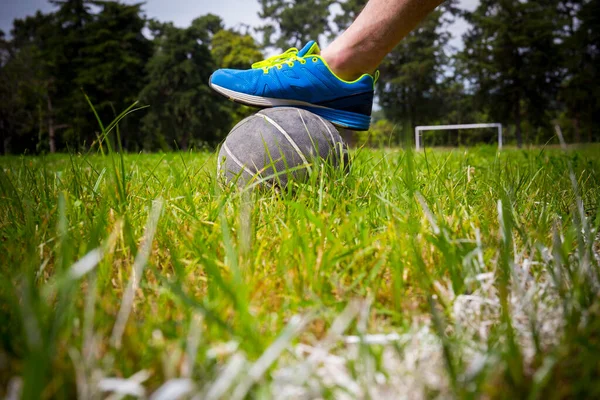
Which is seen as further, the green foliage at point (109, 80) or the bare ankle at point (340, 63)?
the green foliage at point (109, 80)

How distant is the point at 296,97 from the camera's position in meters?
2.76

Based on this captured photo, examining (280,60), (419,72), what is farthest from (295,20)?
(280,60)

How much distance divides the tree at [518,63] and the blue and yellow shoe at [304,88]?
3442 centimetres

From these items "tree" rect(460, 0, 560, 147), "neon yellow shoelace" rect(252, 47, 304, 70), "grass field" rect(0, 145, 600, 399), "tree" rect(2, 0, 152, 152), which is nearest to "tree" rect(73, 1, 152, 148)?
"tree" rect(2, 0, 152, 152)

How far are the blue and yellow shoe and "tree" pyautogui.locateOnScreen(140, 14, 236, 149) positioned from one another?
33.6 metres

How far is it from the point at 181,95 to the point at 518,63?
90.5 ft

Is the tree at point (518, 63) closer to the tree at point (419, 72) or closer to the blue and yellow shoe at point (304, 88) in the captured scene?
the tree at point (419, 72)

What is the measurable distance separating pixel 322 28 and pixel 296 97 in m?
45.5

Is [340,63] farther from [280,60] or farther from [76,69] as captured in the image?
[76,69]

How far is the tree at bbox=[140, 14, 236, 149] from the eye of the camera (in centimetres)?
3619

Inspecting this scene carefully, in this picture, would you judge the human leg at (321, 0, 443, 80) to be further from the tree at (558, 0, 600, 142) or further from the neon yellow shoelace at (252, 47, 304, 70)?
the tree at (558, 0, 600, 142)

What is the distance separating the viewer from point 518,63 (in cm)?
3488

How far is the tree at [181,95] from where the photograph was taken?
36.2m

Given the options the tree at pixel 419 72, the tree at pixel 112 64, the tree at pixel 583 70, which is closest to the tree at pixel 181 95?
the tree at pixel 112 64
